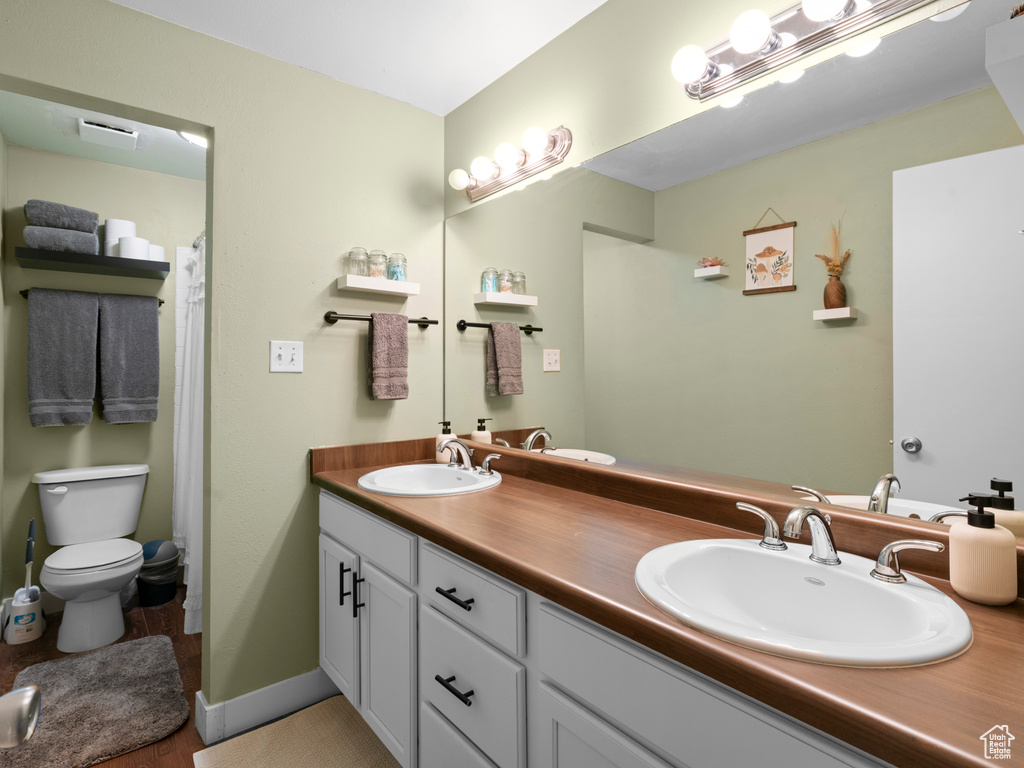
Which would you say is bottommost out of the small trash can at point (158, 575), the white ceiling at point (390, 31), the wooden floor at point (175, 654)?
the wooden floor at point (175, 654)

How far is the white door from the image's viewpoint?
887 millimetres

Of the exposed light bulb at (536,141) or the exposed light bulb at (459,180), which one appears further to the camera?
the exposed light bulb at (459,180)

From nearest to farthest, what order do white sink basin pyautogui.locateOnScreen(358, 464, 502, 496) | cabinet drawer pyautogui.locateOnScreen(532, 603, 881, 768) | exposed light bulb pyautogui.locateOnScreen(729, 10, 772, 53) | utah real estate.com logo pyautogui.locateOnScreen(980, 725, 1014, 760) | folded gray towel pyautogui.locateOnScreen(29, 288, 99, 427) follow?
utah real estate.com logo pyautogui.locateOnScreen(980, 725, 1014, 760), cabinet drawer pyautogui.locateOnScreen(532, 603, 881, 768), exposed light bulb pyautogui.locateOnScreen(729, 10, 772, 53), white sink basin pyautogui.locateOnScreen(358, 464, 502, 496), folded gray towel pyautogui.locateOnScreen(29, 288, 99, 427)

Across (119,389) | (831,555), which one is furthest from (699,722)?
(119,389)

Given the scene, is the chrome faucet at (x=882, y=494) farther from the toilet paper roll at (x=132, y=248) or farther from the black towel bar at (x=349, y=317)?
the toilet paper roll at (x=132, y=248)

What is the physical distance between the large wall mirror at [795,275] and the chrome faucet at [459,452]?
13.6 inches

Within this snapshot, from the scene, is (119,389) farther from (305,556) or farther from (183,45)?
(183,45)

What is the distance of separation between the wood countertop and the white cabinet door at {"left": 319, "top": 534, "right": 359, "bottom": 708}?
35 centimetres

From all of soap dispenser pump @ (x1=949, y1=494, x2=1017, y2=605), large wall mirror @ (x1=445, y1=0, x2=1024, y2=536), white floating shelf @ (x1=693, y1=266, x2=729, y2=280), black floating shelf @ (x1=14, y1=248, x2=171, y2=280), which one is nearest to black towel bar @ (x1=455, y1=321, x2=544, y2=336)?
large wall mirror @ (x1=445, y1=0, x2=1024, y2=536)

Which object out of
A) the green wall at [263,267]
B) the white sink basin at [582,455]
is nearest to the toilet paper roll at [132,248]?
the green wall at [263,267]

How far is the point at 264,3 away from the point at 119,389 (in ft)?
6.82

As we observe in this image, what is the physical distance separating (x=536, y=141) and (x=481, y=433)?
1127 millimetres

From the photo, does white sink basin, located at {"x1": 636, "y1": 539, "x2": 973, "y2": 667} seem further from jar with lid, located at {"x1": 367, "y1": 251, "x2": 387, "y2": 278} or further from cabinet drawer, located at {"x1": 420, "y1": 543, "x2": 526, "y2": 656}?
jar with lid, located at {"x1": 367, "y1": 251, "x2": 387, "y2": 278}

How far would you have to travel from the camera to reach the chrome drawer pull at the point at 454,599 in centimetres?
116
